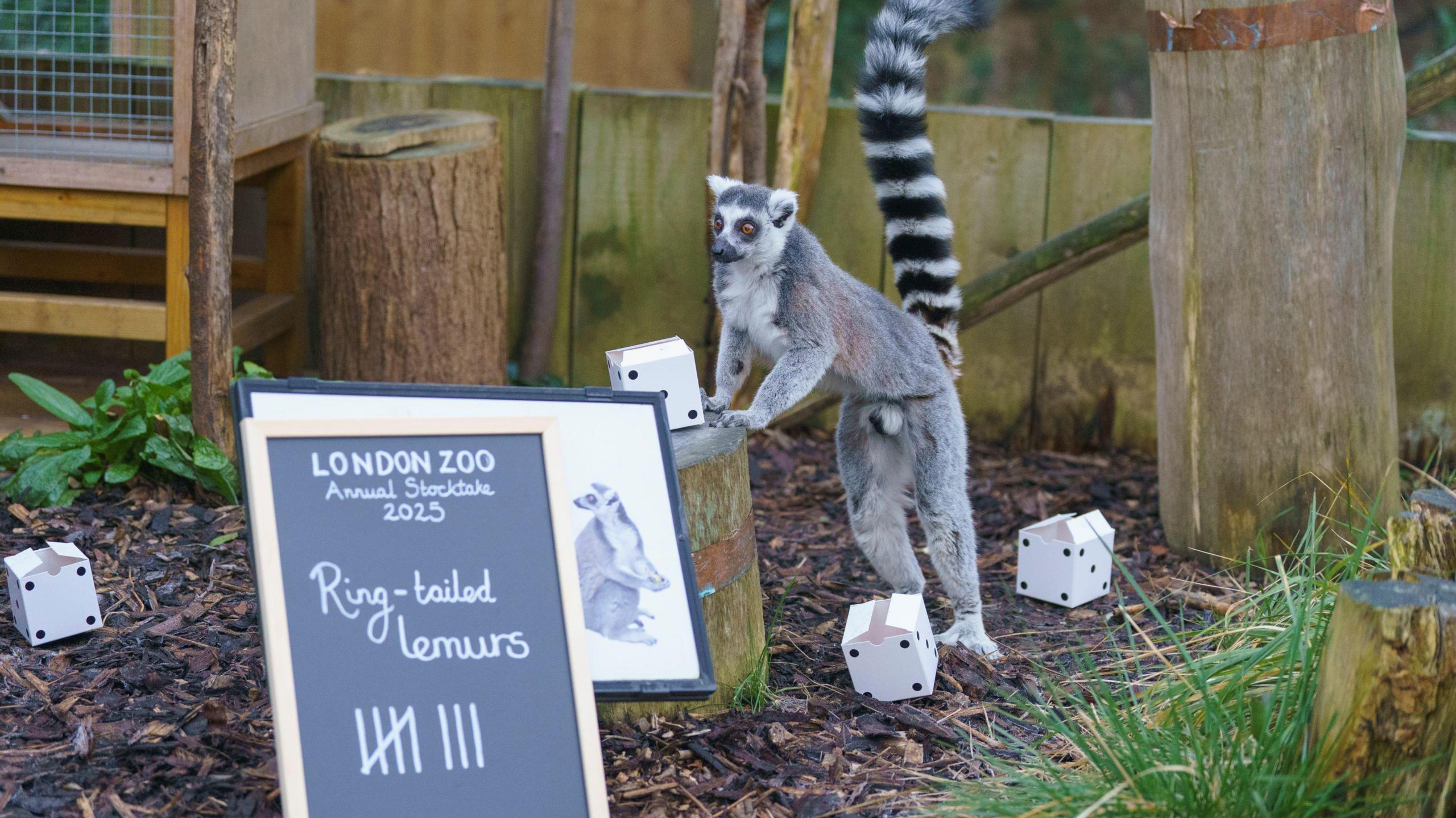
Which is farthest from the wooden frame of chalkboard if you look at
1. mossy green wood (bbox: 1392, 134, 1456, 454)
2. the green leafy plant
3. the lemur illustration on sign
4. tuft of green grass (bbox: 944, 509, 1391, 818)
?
mossy green wood (bbox: 1392, 134, 1456, 454)

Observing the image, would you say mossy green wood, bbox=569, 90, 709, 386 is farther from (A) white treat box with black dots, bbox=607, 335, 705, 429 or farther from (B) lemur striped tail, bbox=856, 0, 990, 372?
(A) white treat box with black dots, bbox=607, 335, 705, 429

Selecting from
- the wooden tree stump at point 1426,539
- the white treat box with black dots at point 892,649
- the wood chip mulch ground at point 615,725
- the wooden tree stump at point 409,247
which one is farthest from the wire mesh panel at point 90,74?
the wooden tree stump at point 1426,539

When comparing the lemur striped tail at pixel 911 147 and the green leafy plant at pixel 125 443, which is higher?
the lemur striped tail at pixel 911 147

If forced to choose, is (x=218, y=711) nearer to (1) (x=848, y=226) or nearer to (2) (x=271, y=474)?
(2) (x=271, y=474)

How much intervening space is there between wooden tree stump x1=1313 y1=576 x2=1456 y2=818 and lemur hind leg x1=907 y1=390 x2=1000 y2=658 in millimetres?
1393

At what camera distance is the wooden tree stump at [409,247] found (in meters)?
4.77

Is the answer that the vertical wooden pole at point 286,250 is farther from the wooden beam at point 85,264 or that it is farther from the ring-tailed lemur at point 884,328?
the ring-tailed lemur at point 884,328

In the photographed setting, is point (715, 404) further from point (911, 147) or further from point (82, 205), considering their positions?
point (82, 205)

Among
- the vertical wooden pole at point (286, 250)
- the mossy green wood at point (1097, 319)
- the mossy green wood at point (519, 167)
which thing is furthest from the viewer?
the mossy green wood at point (519, 167)

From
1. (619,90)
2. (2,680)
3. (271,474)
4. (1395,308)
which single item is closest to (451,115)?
(619,90)

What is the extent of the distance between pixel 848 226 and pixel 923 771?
9.88ft

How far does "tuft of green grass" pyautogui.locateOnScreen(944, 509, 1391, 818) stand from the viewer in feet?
7.45

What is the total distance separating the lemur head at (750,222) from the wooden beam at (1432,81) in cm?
237

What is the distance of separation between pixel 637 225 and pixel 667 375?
8.18ft
